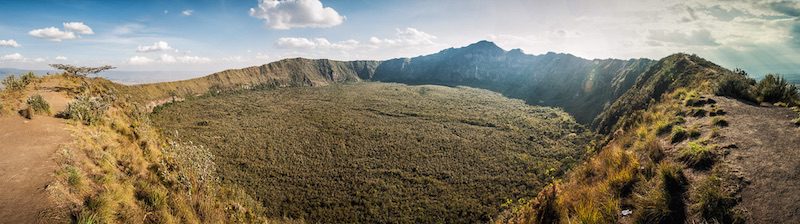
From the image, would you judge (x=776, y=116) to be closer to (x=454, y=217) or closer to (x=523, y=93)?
(x=454, y=217)

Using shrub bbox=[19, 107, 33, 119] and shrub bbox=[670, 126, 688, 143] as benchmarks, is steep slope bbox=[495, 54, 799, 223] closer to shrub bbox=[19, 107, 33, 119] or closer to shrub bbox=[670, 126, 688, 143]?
shrub bbox=[670, 126, 688, 143]

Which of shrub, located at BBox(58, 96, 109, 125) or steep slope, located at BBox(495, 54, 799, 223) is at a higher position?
shrub, located at BBox(58, 96, 109, 125)

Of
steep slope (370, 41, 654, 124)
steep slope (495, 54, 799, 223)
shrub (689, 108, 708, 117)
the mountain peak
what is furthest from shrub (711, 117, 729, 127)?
the mountain peak

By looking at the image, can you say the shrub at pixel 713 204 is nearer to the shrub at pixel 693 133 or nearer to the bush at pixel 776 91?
the shrub at pixel 693 133

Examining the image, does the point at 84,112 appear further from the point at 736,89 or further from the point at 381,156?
the point at 381,156

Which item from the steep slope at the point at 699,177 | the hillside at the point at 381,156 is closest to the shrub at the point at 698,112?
the steep slope at the point at 699,177

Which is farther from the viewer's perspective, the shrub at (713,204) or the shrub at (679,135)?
the shrub at (679,135)
